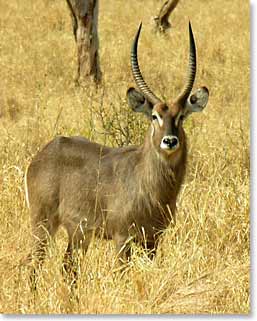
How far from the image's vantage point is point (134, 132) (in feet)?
19.6

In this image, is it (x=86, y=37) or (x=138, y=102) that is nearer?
(x=138, y=102)

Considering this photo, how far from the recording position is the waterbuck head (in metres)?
4.27

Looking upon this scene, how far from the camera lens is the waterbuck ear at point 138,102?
4.48 metres

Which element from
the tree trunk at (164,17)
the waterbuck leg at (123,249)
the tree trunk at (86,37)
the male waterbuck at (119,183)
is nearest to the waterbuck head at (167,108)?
the male waterbuck at (119,183)

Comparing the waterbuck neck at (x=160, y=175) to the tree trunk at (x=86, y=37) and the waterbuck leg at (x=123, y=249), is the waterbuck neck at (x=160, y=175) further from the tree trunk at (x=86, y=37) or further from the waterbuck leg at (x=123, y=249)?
the tree trunk at (x=86, y=37)

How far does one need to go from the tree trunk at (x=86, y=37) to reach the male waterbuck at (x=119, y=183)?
155 inches

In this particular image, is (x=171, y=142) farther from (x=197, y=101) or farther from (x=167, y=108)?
(x=197, y=101)

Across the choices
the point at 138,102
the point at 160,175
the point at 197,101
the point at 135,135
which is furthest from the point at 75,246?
the point at 135,135

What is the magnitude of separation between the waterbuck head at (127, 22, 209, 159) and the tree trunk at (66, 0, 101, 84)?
13.4 ft

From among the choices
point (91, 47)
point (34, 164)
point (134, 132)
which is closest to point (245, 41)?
point (91, 47)

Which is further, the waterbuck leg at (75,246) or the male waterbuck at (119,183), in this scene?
the waterbuck leg at (75,246)

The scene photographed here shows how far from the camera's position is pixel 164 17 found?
432 inches

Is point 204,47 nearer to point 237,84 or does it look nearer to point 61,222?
point 237,84

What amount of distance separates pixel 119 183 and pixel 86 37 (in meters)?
4.40
